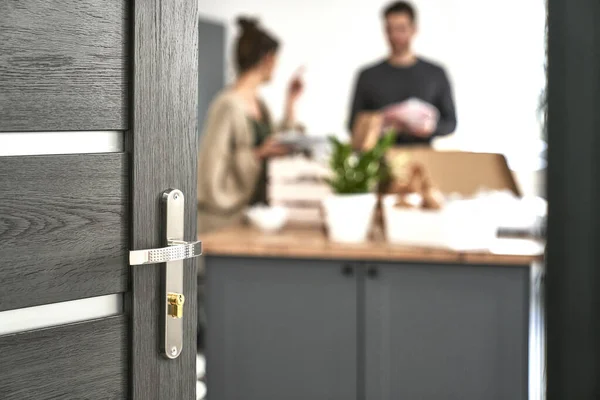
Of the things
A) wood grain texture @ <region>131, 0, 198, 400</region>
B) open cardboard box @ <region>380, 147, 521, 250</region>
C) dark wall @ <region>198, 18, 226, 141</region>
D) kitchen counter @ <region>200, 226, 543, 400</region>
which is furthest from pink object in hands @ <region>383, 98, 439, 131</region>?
wood grain texture @ <region>131, 0, 198, 400</region>

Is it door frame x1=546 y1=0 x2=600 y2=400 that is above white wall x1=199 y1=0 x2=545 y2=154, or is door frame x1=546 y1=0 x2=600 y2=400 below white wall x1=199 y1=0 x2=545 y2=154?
below

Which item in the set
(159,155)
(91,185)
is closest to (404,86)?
(159,155)

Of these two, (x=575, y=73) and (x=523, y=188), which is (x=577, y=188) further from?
(x=523, y=188)

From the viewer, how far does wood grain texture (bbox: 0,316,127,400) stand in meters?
1.13

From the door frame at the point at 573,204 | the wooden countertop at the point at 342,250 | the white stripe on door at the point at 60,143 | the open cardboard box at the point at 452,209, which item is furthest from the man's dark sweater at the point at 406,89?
the white stripe on door at the point at 60,143

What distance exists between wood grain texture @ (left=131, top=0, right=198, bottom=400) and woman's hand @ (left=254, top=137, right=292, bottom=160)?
72.8 inches

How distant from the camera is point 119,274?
1255mm

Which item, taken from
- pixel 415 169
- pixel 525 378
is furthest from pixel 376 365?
pixel 415 169

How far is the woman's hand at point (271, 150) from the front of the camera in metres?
3.21

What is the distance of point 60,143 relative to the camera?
46.7 inches

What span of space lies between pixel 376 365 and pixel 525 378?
1.58ft

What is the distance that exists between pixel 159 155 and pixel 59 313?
29 centimetres

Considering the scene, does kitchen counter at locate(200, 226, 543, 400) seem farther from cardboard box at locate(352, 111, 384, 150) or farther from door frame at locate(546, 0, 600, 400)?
door frame at locate(546, 0, 600, 400)

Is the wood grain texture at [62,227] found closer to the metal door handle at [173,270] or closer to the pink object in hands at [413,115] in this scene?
the metal door handle at [173,270]
